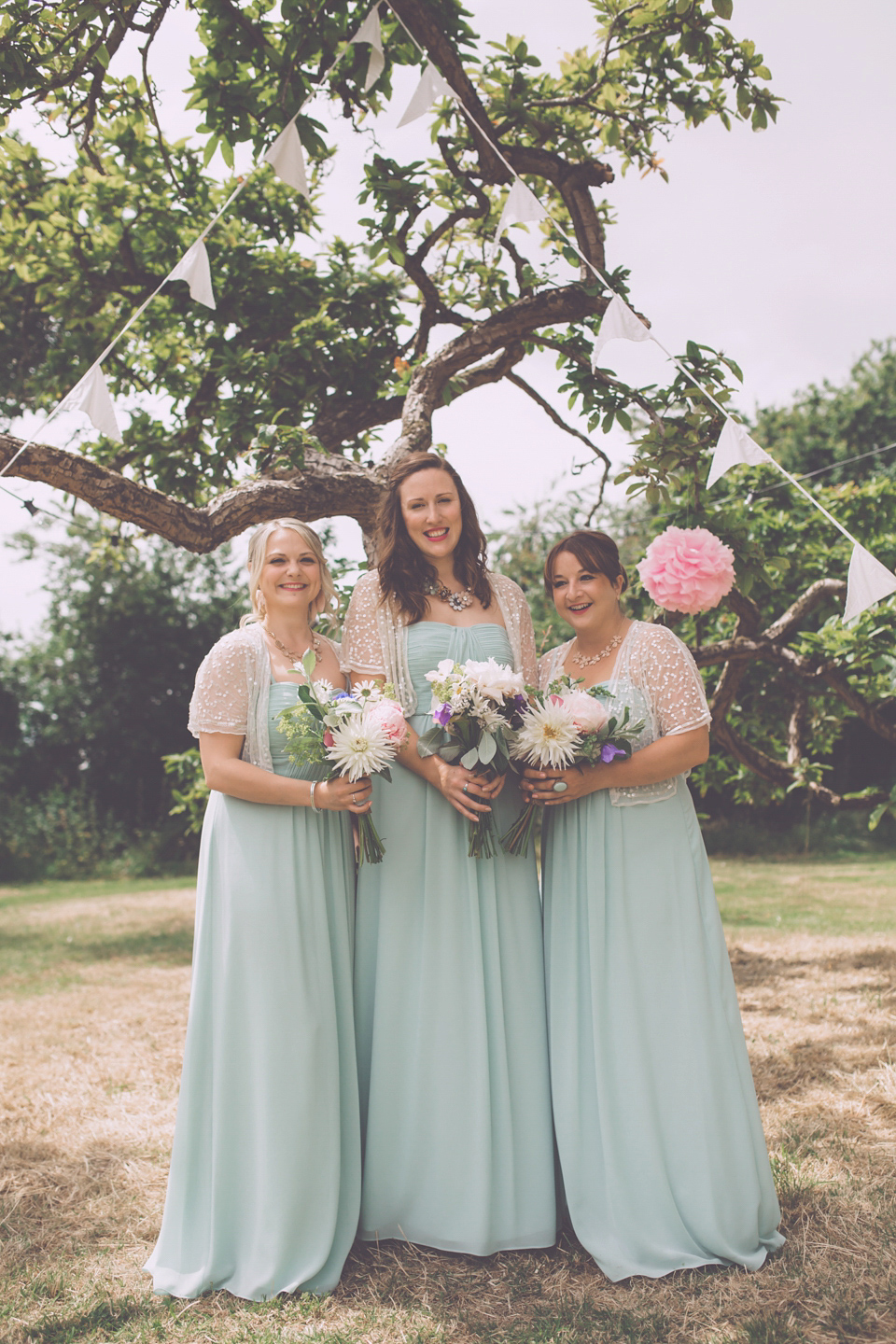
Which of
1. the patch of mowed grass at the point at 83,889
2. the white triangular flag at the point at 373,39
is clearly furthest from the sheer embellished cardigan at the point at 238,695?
the patch of mowed grass at the point at 83,889

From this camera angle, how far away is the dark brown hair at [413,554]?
3.14 m

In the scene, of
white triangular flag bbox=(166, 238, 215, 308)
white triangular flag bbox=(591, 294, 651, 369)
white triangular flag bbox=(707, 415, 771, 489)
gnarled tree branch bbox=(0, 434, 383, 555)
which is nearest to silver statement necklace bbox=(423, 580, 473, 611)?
white triangular flag bbox=(707, 415, 771, 489)

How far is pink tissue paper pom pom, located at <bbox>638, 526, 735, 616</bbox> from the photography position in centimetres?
316

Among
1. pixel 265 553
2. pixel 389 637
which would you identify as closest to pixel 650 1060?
pixel 389 637

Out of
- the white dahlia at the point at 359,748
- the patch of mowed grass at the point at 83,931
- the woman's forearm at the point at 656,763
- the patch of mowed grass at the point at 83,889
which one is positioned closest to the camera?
the white dahlia at the point at 359,748

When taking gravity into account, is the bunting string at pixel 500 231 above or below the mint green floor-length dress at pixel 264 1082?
above

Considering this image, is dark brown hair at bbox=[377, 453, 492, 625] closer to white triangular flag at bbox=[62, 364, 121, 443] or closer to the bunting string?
the bunting string

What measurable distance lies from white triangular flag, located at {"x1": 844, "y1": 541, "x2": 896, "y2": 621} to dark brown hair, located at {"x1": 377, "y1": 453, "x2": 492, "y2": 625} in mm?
1192

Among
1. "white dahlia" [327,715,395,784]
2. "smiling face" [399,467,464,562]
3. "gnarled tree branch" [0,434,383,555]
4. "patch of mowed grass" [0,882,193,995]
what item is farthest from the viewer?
"patch of mowed grass" [0,882,193,995]

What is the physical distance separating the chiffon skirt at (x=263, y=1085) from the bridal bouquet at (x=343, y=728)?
0.28 meters

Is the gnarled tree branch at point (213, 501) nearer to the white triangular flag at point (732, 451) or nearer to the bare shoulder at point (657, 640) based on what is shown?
the white triangular flag at point (732, 451)

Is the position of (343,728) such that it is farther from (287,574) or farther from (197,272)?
(197,272)

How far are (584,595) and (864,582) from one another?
3.05 ft

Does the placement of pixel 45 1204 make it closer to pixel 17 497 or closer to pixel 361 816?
pixel 361 816
